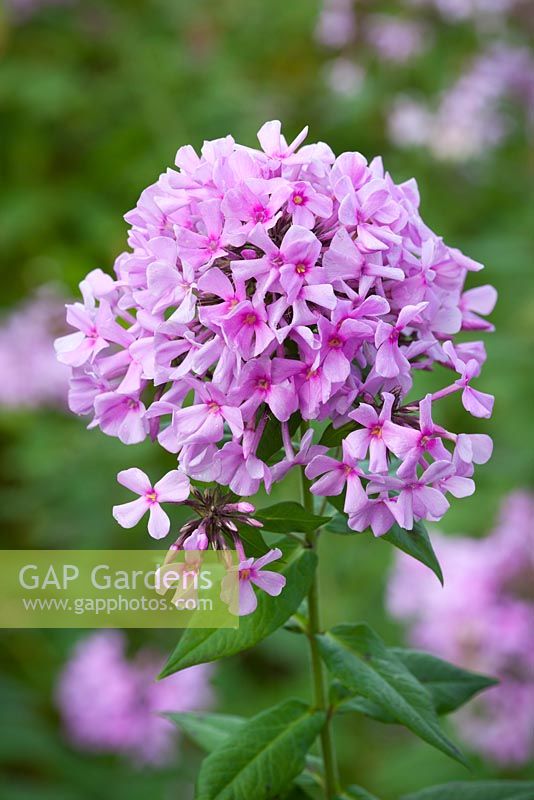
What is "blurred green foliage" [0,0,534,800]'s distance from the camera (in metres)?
3.15

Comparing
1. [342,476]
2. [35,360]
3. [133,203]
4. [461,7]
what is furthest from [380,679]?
[133,203]

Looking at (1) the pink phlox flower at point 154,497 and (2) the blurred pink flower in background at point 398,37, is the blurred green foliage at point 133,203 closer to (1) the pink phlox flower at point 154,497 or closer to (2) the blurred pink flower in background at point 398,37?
(2) the blurred pink flower in background at point 398,37

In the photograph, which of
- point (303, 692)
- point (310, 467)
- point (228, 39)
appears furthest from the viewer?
point (228, 39)

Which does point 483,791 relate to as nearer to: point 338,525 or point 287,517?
point 338,525

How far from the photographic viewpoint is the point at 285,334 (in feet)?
3.66

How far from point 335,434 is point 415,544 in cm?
18

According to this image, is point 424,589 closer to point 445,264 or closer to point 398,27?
point 445,264

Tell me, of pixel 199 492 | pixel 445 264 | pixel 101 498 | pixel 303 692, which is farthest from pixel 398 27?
pixel 199 492

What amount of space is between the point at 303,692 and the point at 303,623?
1671mm

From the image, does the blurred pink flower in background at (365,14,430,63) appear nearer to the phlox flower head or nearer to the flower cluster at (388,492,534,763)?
the flower cluster at (388,492,534,763)

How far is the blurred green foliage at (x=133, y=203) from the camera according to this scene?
3.15 meters

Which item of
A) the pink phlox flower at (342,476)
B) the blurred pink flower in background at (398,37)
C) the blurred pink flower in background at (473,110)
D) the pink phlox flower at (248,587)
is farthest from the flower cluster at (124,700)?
the blurred pink flower in background at (398,37)

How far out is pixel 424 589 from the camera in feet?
8.87

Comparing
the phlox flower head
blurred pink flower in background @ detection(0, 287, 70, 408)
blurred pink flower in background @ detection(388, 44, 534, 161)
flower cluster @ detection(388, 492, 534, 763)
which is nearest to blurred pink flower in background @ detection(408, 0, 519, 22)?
blurred pink flower in background @ detection(388, 44, 534, 161)
